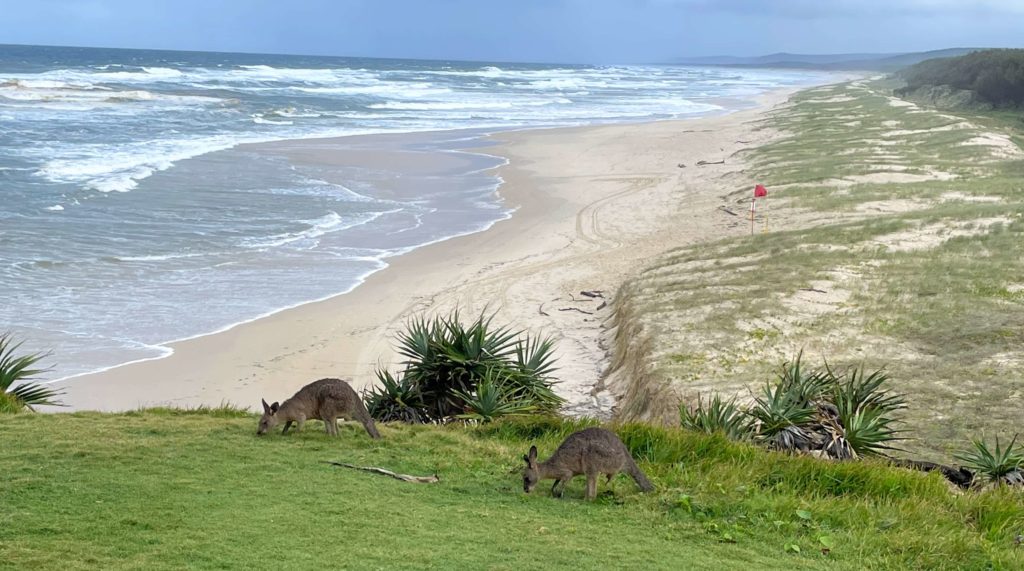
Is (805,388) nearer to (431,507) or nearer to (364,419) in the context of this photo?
(364,419)

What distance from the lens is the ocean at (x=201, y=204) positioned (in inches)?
699

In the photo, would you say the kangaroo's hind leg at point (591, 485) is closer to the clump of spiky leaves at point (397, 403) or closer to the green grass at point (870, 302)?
the clump of spiky leaves at point (397, 403)

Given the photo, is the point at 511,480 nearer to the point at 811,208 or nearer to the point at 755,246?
the point at 755,246

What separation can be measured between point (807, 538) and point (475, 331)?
5705 mm

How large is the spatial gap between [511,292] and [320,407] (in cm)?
1205

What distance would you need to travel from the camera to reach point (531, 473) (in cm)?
679

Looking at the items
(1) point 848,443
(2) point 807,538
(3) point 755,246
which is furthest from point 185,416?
(3) point 755,246

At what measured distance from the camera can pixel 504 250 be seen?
24.2 metres

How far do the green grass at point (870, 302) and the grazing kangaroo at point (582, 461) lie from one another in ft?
16.2

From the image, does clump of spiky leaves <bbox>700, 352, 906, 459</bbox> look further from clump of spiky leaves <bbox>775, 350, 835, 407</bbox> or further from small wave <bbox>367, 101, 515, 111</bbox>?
small wave <bbox>367, 101, 515, 111</bbox>

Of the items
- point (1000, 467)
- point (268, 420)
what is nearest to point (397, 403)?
point (268, 420)

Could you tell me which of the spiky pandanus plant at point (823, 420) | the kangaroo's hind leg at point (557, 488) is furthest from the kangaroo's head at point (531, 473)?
the spiky pandanus plant at point (823, 420)

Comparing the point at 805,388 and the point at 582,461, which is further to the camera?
the point at 805,388

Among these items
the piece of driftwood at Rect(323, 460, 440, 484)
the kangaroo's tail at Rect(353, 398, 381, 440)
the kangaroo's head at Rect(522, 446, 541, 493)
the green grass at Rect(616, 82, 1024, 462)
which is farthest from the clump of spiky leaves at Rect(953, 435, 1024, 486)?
the kangaroo's tail at Rect(353, 398, 381, 440)
